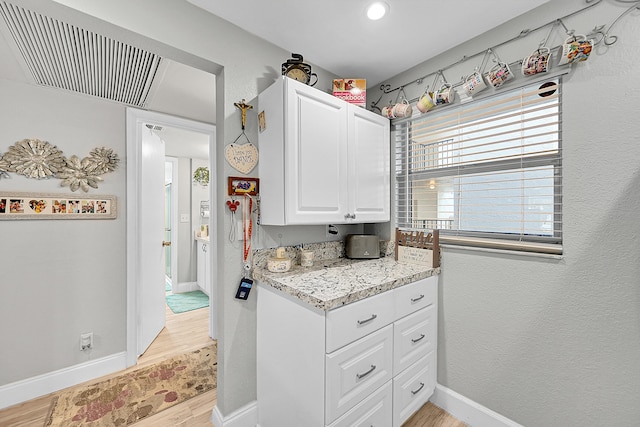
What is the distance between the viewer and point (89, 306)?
210cm

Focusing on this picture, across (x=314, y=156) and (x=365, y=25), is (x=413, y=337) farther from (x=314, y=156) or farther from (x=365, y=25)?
(x=365, y=25)

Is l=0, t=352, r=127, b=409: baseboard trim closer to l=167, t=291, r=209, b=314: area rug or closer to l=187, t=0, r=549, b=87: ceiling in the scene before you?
l=167, t=291, r=209, b=314: area rug

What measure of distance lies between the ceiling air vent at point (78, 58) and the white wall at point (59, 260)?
20 cm

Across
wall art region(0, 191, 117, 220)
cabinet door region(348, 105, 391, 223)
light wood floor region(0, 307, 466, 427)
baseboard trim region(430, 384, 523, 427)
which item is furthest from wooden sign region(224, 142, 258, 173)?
baseboard trim region(430, 384, 523, 427)

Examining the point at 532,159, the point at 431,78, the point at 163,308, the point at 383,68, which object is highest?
the point at 383,68

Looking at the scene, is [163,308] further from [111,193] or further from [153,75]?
[153,75]

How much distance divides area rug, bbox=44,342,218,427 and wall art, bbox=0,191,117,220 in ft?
4.28

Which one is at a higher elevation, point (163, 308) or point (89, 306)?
point (89, 306)

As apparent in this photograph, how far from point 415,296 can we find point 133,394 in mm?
2108

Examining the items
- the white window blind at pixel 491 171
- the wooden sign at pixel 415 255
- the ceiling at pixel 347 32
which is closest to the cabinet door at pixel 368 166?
the white window blind at pixel 491 171

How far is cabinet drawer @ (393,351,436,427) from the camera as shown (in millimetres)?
1434

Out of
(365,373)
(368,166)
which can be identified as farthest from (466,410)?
(368,166)

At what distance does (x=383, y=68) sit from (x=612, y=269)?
178 centimetres

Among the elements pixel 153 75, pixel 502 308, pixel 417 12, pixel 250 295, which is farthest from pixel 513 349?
pixel 153 75
